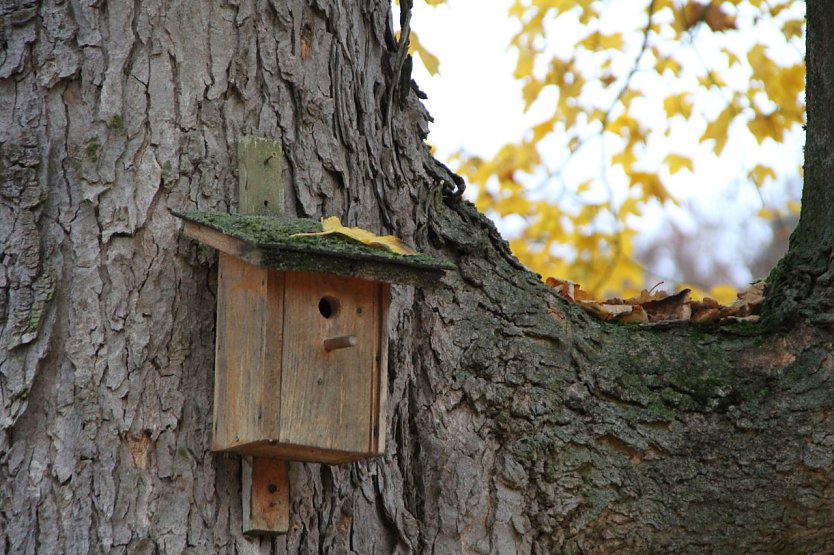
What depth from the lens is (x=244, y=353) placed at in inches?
80.9

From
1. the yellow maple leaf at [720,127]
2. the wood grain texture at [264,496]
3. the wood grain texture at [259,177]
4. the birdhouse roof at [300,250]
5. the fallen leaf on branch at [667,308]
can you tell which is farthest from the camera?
the yellow maple leaf at [720,127]

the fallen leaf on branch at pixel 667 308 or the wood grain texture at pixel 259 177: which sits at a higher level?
the wood grain texture at pixel 259 177

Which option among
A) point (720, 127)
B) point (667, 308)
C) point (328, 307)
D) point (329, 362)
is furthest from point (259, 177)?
point (720, 127)

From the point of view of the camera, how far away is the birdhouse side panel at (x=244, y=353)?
201 cm

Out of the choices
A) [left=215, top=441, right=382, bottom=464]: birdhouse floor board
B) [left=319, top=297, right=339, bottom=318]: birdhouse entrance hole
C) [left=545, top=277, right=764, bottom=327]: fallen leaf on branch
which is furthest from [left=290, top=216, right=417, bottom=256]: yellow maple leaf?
[left=545, top=277, right=764, bottom=327]: fallen leaf on branch

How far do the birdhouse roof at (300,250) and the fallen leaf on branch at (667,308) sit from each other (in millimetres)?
869

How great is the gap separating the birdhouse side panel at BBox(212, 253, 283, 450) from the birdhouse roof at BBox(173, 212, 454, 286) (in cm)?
8

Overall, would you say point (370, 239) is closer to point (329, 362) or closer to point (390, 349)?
point (329, 362)

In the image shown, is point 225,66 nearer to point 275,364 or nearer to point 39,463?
point 275,364

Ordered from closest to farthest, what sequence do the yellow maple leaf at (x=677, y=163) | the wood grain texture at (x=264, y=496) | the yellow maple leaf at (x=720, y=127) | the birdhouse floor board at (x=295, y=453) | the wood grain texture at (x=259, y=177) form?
the birdhouse floor board at (x=295, y=453) < the wood grain texture at (x=264, y=496) < the wood grain texture at (x=259, y=177) < the yellow maple leaf at (x=720, y=127) < the yellow maple leaf at (x=677, y=163)

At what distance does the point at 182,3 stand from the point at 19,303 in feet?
2.51

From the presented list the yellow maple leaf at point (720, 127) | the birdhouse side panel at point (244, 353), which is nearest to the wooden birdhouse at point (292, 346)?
the birdhouse side panel at point (244, 353)

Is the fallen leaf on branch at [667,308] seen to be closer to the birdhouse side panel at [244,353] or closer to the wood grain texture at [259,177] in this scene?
the wood grain texture at [259,177]

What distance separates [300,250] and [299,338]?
215 millimetres
